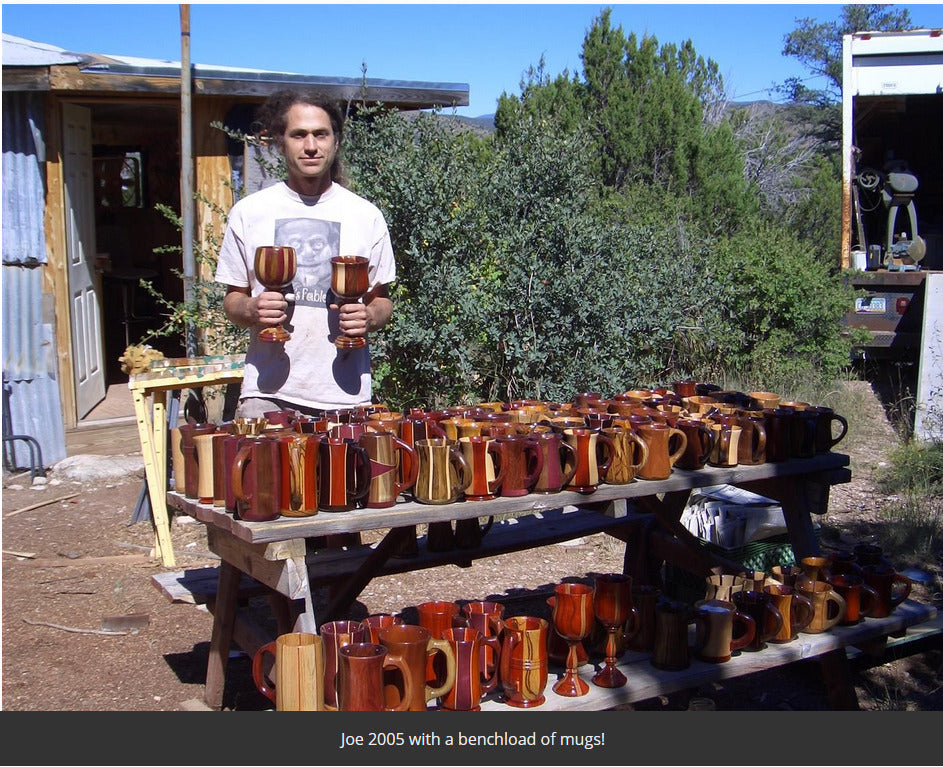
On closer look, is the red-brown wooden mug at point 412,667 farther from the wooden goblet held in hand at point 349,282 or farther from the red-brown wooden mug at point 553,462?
the wooden goblet held in hand at point 349,282

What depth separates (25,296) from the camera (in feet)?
21.3

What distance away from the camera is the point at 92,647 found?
3877 millimetres

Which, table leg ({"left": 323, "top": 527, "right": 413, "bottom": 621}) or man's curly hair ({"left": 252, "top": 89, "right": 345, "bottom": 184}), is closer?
man's curly hair ({"left": 252, "top": 89, "right": 345, "bottom": 184})

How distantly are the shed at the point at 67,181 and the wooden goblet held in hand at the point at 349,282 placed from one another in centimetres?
332

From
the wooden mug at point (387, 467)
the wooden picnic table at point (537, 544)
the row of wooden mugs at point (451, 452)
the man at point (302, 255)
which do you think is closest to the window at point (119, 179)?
the wooden picnic table at point (537, 544)

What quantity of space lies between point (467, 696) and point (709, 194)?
9.99 metres

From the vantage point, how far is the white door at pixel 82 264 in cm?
695

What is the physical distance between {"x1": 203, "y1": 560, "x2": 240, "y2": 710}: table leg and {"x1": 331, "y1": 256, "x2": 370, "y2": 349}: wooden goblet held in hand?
2.48 ft

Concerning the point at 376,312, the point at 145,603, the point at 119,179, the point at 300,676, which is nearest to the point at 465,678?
the point at 300,676

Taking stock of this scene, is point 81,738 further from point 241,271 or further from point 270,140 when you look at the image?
point 270,140

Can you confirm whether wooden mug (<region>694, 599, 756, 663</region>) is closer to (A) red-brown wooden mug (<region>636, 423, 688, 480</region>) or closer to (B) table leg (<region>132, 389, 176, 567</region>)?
(A) red-brown wooden mug (<region>636, 423, 688, 480</region>)

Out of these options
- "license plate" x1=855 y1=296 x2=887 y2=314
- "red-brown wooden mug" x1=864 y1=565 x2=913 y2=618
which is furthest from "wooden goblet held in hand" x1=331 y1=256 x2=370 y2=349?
"license plate" x1=855 y1=296 x2=887 y2=314

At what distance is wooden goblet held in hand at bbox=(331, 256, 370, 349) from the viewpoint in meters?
2.83

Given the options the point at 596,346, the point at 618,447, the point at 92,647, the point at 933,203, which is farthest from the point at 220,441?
the point at 933,203
